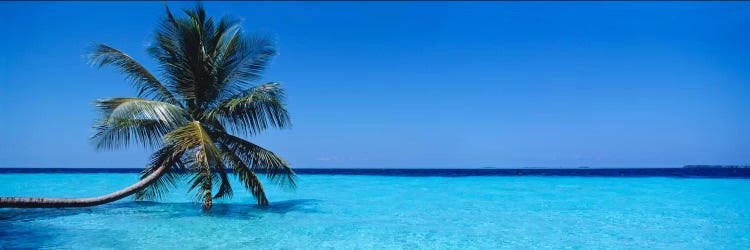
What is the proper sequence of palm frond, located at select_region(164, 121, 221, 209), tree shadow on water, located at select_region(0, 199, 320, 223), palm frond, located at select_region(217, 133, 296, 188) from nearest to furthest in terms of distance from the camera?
palm frond, located at select_region(164, 121, 221, 209), tree shadow on water, located at select_region(0, 199, 320, 223), palm frond, located at select_region(217, 133, 296, 188)

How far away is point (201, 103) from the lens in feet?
24.7

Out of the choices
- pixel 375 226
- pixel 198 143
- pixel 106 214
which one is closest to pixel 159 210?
pixel 106 214

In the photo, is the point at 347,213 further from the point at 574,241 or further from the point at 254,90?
the point at 574,241

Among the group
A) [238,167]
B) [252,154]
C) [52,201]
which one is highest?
[252,154]

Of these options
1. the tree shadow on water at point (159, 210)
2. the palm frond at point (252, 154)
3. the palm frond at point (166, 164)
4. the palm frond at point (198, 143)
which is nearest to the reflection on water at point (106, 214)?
the tree shadow on water at point (159, 210)

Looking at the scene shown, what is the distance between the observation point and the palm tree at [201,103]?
680cm

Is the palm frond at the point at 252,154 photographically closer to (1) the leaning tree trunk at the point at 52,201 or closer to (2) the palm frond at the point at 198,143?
(2) the palm frond at the point at 198,143

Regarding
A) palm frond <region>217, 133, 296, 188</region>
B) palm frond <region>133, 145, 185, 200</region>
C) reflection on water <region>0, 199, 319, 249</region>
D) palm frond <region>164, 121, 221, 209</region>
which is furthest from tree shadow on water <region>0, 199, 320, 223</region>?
palm frond <region>164, 121, 221, 209</region>

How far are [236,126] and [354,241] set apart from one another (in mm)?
3514

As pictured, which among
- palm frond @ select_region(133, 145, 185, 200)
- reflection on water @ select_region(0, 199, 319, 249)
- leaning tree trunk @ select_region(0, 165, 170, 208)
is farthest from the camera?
palm frond @ select_region(133, 145, 185, 200)

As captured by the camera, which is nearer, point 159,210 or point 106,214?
point 106,214

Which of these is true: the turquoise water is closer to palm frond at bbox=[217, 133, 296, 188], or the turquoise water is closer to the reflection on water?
the reflection on water

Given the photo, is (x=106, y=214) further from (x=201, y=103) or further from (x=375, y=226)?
(x=375, y=226)

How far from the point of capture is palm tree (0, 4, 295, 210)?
680 cm
